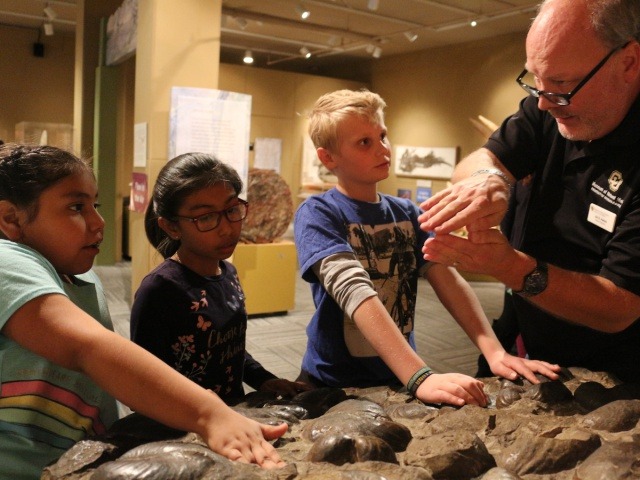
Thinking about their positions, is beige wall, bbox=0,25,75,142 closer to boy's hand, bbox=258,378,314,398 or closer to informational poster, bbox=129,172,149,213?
informational poster, bbox=129,172,149,213

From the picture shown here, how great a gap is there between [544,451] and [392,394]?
0.46 m

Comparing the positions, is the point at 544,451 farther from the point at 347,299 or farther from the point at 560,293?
the point at 347,299

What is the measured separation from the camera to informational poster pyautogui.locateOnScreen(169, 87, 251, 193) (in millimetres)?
4340

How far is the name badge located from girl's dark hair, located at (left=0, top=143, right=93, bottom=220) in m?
1.27

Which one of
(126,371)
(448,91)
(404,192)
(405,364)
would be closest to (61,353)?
(126,371)

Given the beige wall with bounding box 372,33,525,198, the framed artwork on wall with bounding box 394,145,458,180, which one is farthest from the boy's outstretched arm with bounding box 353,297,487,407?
the framed artwork on wall with bounding box 394,145,458,180

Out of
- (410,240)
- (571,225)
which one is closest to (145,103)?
(410,240)

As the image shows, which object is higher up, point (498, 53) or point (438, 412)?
point (498, 53)

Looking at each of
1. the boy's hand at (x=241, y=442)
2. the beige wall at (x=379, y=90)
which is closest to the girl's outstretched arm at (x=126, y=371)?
the boy's hand at (x=241, y=442)

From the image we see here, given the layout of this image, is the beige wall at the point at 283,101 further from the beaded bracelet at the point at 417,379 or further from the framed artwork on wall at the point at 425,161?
the beaded bracelet at the point at 417,379

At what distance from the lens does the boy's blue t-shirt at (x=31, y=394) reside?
1021 mm

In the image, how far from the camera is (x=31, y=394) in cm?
112

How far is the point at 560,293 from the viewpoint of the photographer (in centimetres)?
139

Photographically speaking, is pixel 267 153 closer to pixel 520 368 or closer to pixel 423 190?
pixel 423 190
